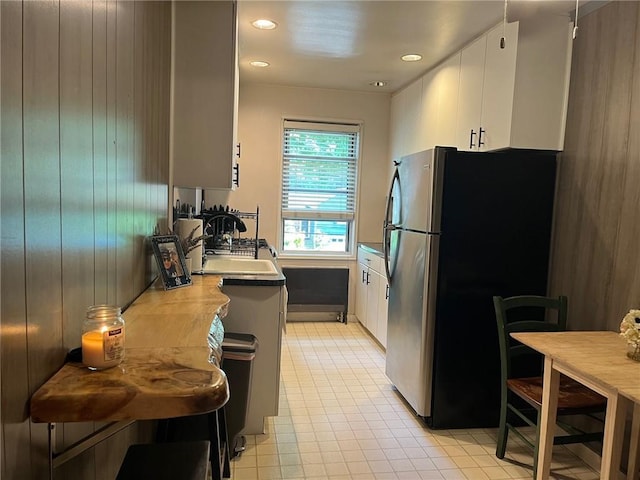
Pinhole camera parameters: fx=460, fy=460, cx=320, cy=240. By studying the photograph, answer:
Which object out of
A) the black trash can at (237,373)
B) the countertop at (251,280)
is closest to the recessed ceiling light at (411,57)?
the countertop at (251,280)

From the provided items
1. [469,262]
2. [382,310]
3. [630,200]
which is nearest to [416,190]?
[469,262]

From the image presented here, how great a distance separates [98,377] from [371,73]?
12.4 feet

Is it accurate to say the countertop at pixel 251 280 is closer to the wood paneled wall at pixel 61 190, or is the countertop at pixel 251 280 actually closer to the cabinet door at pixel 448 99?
the wood paneled wall at pixel 61 190

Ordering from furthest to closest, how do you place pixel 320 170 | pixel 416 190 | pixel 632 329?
1. pixel 320 170
2. pixel 416 190
3. pixel 632 329

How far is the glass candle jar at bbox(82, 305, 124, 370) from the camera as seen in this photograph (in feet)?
3.23

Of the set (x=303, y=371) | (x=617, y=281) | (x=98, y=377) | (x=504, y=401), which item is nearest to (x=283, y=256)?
(x=303, y=371)

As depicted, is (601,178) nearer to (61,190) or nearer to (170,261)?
(170,261)

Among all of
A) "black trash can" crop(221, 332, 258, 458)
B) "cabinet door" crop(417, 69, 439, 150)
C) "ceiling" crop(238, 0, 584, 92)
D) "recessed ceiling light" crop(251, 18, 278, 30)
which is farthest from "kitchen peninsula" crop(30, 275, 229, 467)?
"cabinet door" crop(417, 69, 439, 150)

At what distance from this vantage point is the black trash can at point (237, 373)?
6.84ft

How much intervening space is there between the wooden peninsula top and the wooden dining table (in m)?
1.36

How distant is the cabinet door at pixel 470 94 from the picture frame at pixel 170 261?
210 cm

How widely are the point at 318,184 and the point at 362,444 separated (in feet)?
9.89

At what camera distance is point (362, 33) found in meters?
3.17

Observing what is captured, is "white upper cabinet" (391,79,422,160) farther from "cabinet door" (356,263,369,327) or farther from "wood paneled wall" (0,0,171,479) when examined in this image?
"wood paneled wall" (0,0,171,479)
